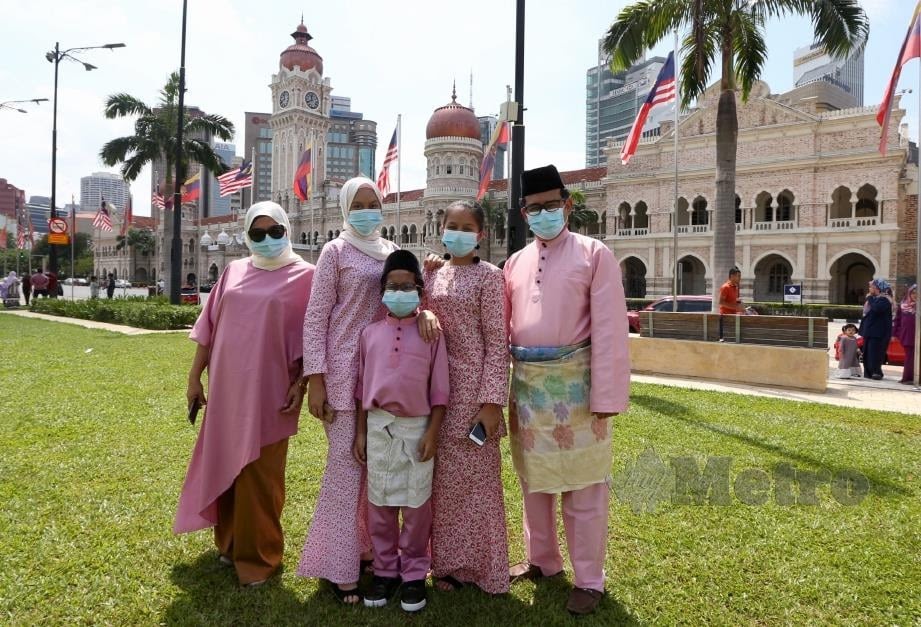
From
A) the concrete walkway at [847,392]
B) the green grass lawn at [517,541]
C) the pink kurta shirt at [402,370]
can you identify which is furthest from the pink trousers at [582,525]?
the concrete walkway at [847,392]

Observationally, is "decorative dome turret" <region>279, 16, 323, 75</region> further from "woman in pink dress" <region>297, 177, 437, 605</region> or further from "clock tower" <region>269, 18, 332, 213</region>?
"woman in pink dress" <region>297, 177, 437, 605</region>

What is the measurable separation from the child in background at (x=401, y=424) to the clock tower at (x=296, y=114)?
5284cm

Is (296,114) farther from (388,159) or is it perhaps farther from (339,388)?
(339,388)

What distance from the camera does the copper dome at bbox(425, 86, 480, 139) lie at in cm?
4072

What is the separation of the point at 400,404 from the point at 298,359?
27.3 inches

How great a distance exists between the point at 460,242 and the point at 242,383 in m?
1.25

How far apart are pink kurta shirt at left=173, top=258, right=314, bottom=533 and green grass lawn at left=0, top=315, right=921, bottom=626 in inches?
17.9

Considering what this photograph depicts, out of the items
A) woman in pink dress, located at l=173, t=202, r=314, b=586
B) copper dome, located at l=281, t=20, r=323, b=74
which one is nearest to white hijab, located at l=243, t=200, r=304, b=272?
woman in pink dress, located at l=173, t=202, r=314, b=586

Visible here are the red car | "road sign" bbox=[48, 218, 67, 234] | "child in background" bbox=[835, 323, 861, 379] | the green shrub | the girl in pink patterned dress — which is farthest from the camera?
"road sign" bbox=[48, 218, 67, 234]

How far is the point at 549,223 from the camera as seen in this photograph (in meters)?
2.90

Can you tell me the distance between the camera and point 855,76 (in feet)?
313

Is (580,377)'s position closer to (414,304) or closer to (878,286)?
(414,304)

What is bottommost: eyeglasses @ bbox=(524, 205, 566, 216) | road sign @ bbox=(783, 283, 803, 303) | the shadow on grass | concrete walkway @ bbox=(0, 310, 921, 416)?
the shadow on grass

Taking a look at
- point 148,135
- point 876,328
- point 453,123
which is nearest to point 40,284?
point 148,135
